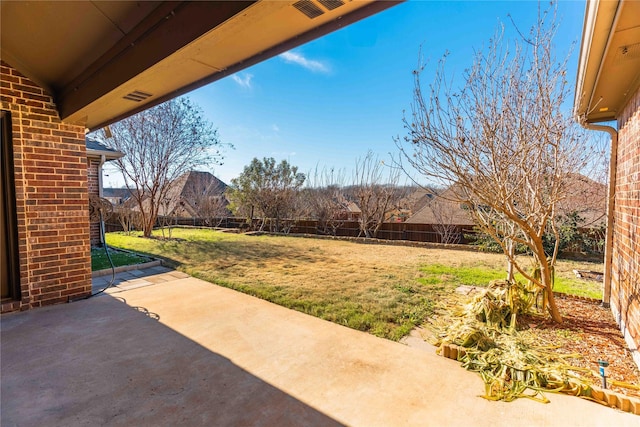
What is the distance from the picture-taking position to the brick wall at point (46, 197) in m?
3.45

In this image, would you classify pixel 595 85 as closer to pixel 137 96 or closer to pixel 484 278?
pixel 484 278

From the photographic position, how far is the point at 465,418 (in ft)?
5.92

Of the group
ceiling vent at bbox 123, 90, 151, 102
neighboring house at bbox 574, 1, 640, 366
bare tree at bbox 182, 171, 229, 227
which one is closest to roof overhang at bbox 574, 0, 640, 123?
neighboring house at bbox 574, 1, 640, 366

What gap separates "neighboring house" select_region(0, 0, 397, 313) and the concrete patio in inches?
33.3

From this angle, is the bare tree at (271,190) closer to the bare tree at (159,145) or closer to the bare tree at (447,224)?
the bare tree at (159,145)

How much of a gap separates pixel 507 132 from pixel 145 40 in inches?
148

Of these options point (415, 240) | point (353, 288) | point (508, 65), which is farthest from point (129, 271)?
point (415, 240)

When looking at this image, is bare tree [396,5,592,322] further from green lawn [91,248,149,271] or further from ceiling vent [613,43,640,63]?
green lawn [91,248,149,271]

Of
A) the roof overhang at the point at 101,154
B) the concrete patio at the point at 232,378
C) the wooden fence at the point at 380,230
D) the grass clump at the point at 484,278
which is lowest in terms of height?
the grass clump at the point at 484,278

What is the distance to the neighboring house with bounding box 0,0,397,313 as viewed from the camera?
1.97m

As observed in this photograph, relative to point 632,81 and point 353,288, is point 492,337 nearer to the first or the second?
point 353,288

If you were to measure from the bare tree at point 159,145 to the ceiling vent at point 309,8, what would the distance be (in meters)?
11.4

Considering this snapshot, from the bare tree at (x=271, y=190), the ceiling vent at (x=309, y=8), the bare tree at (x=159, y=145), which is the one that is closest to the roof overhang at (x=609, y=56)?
the ceiling vent at (x=309, y=8)

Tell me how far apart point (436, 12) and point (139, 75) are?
4.62 metres
